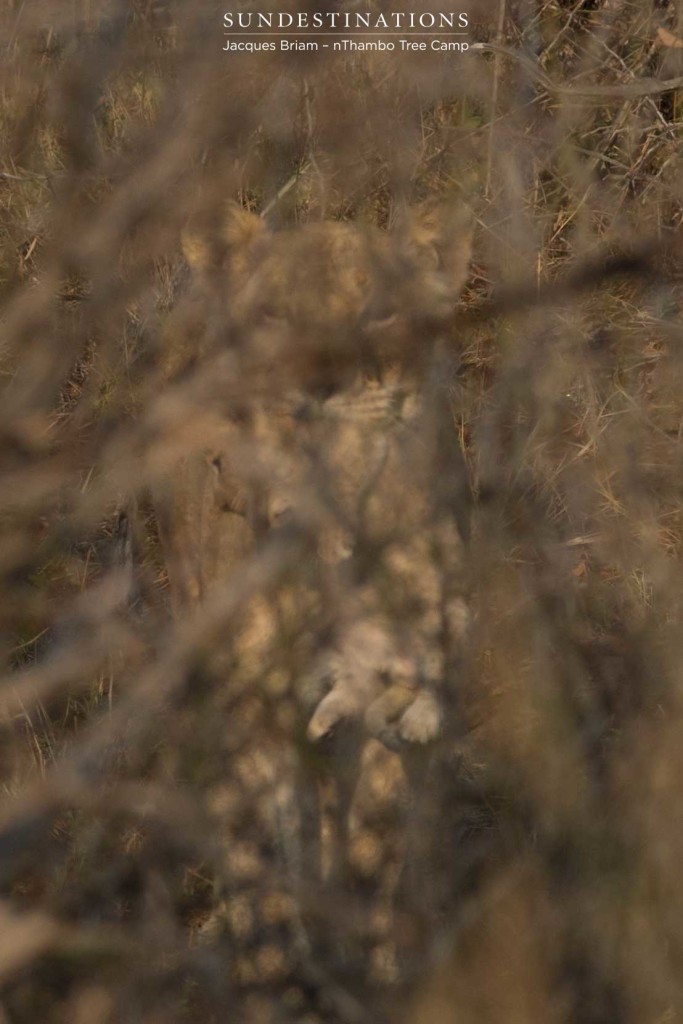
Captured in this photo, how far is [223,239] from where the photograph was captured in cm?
223

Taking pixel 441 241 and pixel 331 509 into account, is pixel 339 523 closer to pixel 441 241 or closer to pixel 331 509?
pixel 331 509

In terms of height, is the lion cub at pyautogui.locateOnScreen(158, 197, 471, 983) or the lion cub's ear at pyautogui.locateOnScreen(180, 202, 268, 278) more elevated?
the lion cub's ear at pyautogui.locateOnScreen(180, 202, 268, 278)

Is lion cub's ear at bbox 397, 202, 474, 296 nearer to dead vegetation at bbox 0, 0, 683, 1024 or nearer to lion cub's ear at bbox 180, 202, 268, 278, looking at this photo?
dead vegetation at bbox 0, 0, 683, 1024

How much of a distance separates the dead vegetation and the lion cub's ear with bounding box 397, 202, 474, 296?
0.04 ft

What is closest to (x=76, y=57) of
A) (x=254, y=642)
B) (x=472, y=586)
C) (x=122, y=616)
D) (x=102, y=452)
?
(x=102, y=452)

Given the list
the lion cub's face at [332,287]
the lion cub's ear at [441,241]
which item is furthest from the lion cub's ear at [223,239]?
the lion cub's ear at [441,241]

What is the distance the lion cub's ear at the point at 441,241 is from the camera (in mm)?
2723

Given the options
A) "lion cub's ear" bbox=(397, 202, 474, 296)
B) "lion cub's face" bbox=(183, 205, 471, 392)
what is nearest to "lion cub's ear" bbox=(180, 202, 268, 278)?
"lion cub's face" bbox=(183, 205, 471, 392)

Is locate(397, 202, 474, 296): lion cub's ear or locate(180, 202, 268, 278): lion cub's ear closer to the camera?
locate(180, 202, 268, 278): lion cub's ear

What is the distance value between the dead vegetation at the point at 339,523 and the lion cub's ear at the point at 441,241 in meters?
0.01

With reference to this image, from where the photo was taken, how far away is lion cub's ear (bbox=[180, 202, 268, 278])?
82.4 inches

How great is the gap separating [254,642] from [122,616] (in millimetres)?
893

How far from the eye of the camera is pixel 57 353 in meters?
1.59

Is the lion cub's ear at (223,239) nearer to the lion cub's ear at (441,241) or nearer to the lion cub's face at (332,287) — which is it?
the lion cub's face at (332,287)
